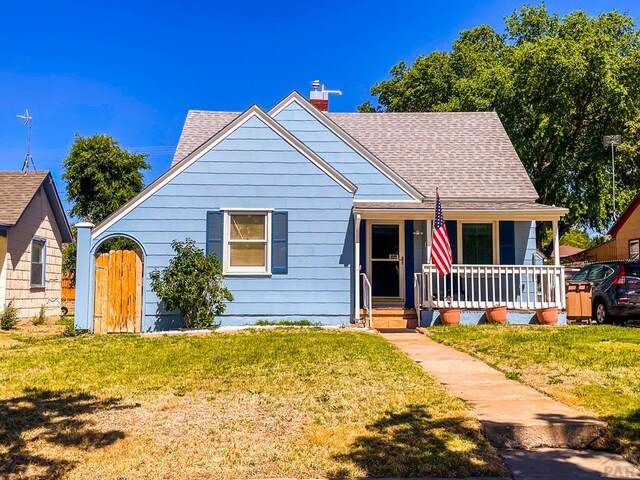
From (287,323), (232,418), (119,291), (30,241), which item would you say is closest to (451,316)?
(287,323)

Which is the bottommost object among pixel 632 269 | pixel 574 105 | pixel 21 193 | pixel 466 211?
pixel 632 269

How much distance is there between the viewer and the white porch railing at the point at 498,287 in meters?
12.3

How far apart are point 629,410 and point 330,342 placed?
5.03 meters

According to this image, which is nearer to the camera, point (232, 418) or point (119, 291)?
point (232, 418)

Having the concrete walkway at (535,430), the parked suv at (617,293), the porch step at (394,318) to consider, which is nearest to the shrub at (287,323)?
the porch step at (394,318)

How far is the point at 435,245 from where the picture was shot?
11805 mm

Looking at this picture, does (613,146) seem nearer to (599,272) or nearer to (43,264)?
(599,272)

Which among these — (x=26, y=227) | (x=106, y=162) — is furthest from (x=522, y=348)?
(x=106, y=162)

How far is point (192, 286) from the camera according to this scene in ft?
37.4

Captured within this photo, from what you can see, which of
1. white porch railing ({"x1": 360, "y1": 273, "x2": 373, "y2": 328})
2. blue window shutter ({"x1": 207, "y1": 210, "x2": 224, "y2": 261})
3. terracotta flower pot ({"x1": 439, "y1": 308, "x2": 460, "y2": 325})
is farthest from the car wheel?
blue window shutter ({"x1": 207, "y1": 210, "x2": 224, "y2": 261})

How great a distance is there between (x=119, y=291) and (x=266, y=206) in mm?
3792

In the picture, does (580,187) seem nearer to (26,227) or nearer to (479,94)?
(479,94)

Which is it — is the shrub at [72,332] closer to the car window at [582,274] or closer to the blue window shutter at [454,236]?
the blue window shutter at [454,236]

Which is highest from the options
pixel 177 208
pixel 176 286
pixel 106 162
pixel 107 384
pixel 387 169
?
pixel 106 162
